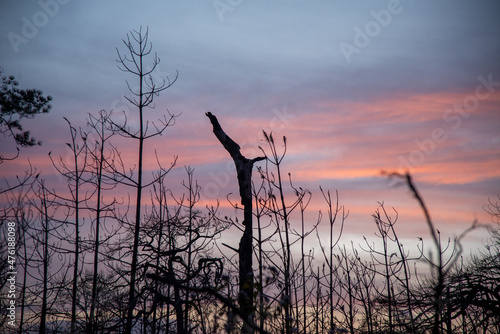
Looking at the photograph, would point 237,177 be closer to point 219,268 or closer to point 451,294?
point 219,268

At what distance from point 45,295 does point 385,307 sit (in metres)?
10.4

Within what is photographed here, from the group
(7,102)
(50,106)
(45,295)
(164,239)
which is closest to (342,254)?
(164,239)

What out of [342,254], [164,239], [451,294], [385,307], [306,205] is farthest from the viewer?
[164,239]

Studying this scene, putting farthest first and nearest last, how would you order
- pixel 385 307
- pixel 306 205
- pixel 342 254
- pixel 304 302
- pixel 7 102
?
pixel 7 102 → pixel 342 254 → pixel 385 307 → pixel 304 302 → pixel 306 205

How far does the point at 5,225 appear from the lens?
45.4ft

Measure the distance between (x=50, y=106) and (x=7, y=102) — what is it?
127cm

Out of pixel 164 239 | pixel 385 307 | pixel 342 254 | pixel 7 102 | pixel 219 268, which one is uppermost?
pixel 7 102

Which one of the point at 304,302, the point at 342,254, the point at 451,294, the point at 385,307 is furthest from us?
the point at 342,254

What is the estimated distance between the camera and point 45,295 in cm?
1338

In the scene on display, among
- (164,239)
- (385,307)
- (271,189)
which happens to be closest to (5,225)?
(164,239)

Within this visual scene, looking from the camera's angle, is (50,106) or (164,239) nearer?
(50,106)

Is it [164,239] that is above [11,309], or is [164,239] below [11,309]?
above

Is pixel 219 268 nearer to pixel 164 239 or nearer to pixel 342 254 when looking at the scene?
pixel 342 254

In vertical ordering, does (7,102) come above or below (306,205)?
above
